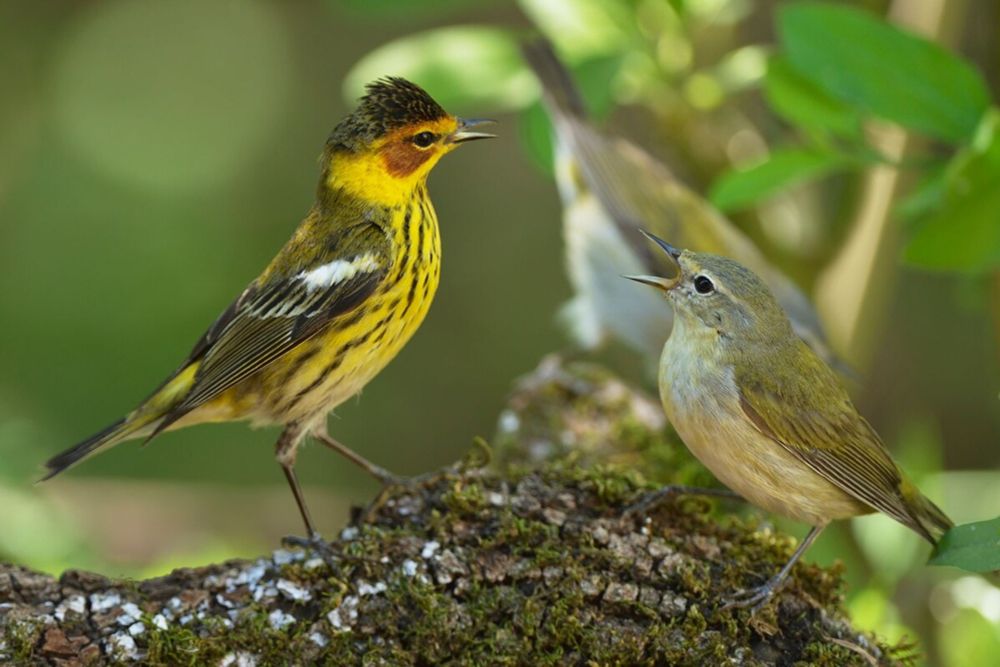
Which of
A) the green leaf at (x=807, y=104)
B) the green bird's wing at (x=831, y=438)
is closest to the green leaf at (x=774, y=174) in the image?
the green leaf at (x=807, y=104)

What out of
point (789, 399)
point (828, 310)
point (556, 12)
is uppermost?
point (556, 12)

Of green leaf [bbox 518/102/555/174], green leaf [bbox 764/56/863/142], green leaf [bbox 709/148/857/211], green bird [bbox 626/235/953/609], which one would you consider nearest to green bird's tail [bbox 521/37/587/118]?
green leaf [bbox 518/102/555/174]

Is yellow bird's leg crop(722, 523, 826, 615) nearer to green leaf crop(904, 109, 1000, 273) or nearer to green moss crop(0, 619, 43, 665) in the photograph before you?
green leaf crop(904, 109, 1000, 273)

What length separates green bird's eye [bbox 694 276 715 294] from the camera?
3.13m

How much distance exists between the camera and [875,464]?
2.87 metres

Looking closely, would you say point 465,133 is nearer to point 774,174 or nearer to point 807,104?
point 774,174

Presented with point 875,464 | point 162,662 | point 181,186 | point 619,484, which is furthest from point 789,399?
point 181,186

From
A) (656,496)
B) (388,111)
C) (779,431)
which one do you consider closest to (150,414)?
(388,111)

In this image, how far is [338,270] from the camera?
314 cm

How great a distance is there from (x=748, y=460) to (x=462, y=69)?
195cm

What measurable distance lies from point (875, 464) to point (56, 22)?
724 centimetres

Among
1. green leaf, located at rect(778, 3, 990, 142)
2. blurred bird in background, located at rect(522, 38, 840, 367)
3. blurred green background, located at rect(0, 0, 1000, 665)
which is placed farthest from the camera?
blurred bird in background, located at rect(522, 38, 840, 367)

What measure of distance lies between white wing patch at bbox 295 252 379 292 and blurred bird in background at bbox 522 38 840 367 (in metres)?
1.83

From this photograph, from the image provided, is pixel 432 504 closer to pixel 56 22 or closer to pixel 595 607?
pixel 595 607
